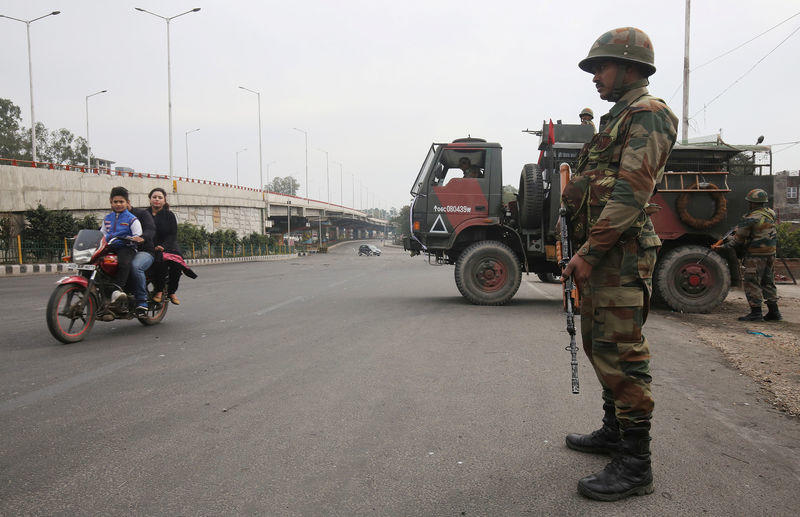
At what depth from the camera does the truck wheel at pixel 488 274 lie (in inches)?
339

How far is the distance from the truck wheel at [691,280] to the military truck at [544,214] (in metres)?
0.01

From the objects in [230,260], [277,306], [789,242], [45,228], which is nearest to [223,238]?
[230,260]

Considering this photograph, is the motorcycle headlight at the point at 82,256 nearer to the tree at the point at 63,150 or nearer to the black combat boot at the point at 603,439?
the black combat boot at the point at 603,439

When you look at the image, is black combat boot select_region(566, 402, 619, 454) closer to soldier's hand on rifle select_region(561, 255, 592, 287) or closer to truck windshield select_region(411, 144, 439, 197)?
soldier's hand on rifle select_region(561, 255, 592, 287)

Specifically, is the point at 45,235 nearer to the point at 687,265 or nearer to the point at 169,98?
the point at 169,98

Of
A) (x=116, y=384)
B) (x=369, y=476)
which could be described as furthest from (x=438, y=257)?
(x=369, y=476)

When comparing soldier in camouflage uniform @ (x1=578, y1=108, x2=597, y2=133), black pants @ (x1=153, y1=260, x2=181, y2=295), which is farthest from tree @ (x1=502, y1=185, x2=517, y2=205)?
black pants @ (x1=153, y1=260, x2=181, y2=295)

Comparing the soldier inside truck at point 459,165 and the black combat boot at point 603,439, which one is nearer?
the black combat boot at point 603,439

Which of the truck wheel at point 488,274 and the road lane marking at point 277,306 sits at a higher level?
the truck wheel at point 488,274

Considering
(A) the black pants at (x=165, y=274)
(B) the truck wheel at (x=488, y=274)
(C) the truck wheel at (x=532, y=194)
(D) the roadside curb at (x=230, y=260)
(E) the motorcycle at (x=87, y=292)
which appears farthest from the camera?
(D) the roadside curb at (x=230, y=260)

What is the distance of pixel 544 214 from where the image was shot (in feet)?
27.0

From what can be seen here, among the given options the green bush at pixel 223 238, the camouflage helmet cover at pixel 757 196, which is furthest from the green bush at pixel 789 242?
the green bush at pixel 223 238

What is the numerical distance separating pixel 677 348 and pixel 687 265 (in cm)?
314

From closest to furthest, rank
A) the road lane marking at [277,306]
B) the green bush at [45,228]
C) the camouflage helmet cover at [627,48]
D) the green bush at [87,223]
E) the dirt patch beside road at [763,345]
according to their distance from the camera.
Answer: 1. the camouflage helmet cover at [627,48]
2. the dirt patch beside road at [763,345]
3. the road lane marking at [277,306]
4. the green bush at [45,228]
5. the green bush at [87,223]
